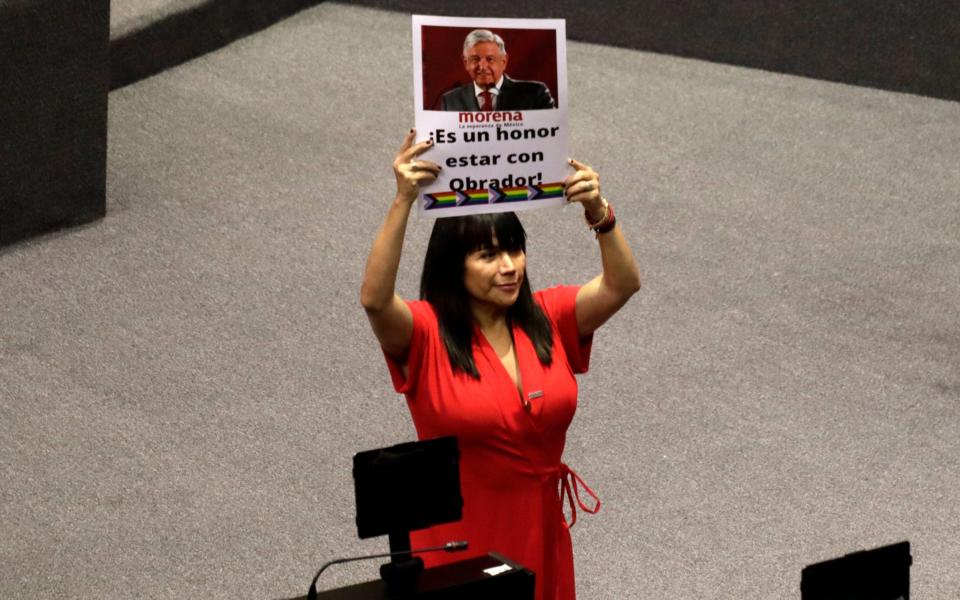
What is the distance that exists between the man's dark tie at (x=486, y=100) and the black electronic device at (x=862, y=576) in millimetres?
1201

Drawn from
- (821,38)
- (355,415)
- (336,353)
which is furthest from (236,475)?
(821,38)

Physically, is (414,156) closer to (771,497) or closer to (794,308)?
(771,497)

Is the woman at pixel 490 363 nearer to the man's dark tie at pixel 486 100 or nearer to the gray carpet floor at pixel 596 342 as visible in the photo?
the man's dark tie at pixel 486 100

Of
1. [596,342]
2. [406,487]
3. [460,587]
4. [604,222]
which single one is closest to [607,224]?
[604,222]

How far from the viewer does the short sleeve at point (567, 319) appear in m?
3.29

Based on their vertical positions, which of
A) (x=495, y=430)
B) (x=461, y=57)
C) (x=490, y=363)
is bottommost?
(x=495, y=430)

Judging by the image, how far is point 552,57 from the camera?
10.3 feet

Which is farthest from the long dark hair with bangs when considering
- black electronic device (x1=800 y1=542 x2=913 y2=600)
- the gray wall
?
the gray wall

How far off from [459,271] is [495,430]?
319 millimetres

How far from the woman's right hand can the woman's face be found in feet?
0.66

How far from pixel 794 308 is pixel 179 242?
2.43 metres

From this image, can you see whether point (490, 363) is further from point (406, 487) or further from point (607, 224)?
point (406, 487)

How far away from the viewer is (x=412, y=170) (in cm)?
302

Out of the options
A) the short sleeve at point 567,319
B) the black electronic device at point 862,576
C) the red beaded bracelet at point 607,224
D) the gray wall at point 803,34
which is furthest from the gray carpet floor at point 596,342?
Answer: the black electronic device at point 862,576
